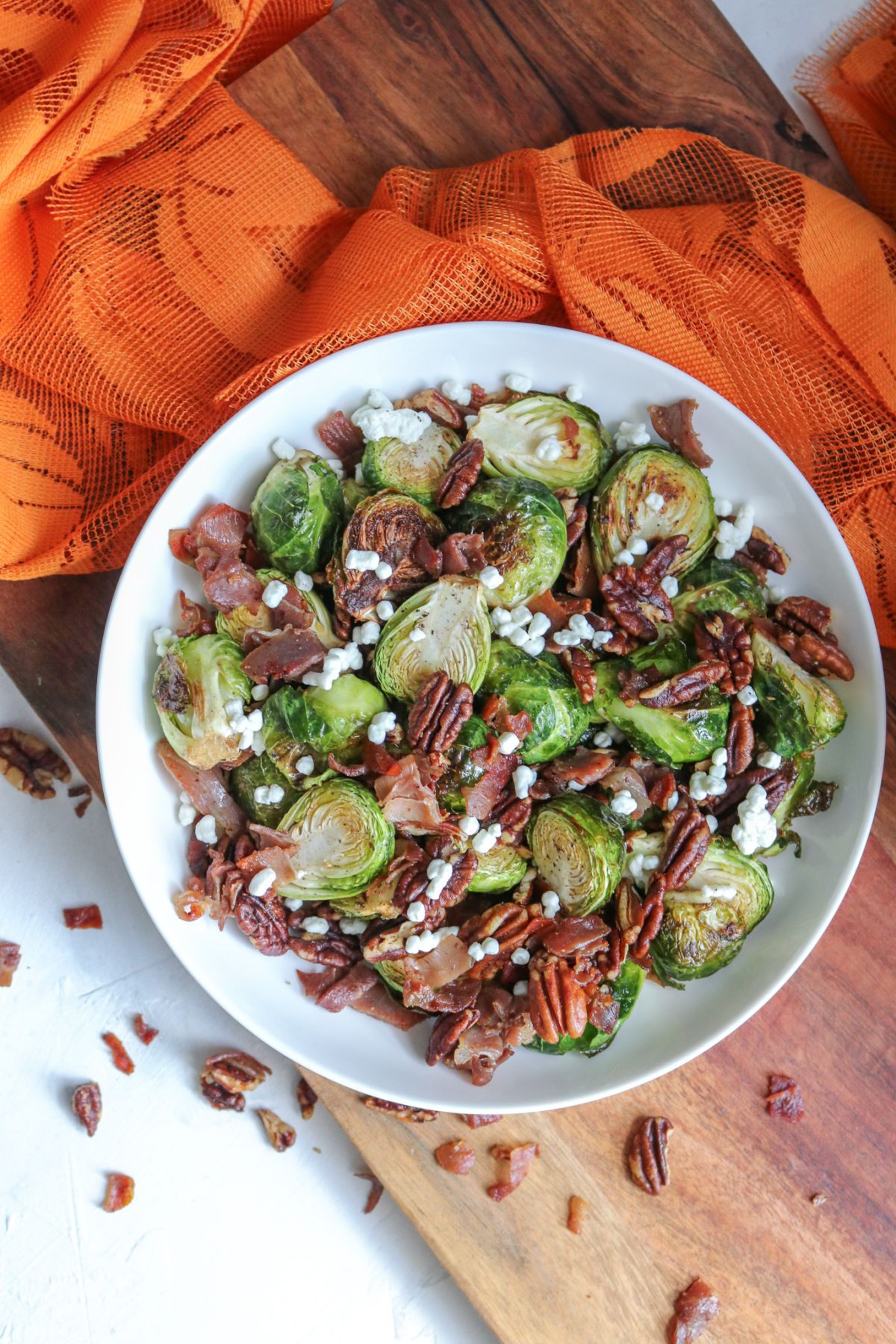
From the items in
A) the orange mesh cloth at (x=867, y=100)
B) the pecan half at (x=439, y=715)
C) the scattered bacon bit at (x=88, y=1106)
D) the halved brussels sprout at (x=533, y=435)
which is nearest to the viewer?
the pecan half at (x=439, y=715)

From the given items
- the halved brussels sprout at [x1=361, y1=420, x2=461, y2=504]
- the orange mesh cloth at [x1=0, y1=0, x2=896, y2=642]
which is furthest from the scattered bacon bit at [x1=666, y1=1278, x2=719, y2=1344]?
the halved brussels sprout at [x1=361, y1=420, x2=461, y2=504]

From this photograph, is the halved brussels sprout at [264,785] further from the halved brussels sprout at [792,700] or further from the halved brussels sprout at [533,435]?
Result: the halved brussels sprout at [792,700]

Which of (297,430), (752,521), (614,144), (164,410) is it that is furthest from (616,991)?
(614,144)

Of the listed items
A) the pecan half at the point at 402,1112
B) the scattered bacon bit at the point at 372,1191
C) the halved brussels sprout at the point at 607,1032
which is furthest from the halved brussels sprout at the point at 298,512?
the scattered bacon bit at the point at 372,1191

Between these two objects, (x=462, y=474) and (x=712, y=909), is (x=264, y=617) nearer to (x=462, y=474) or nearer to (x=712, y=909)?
(x=462, y=474)

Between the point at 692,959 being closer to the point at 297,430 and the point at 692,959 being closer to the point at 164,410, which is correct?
the point at 297,430

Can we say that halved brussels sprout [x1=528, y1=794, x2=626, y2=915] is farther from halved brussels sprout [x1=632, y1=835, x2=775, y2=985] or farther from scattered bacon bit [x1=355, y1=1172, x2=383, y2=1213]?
scattered bacon bit [x1=355, y1=1172, x2=383, y2=1213]
